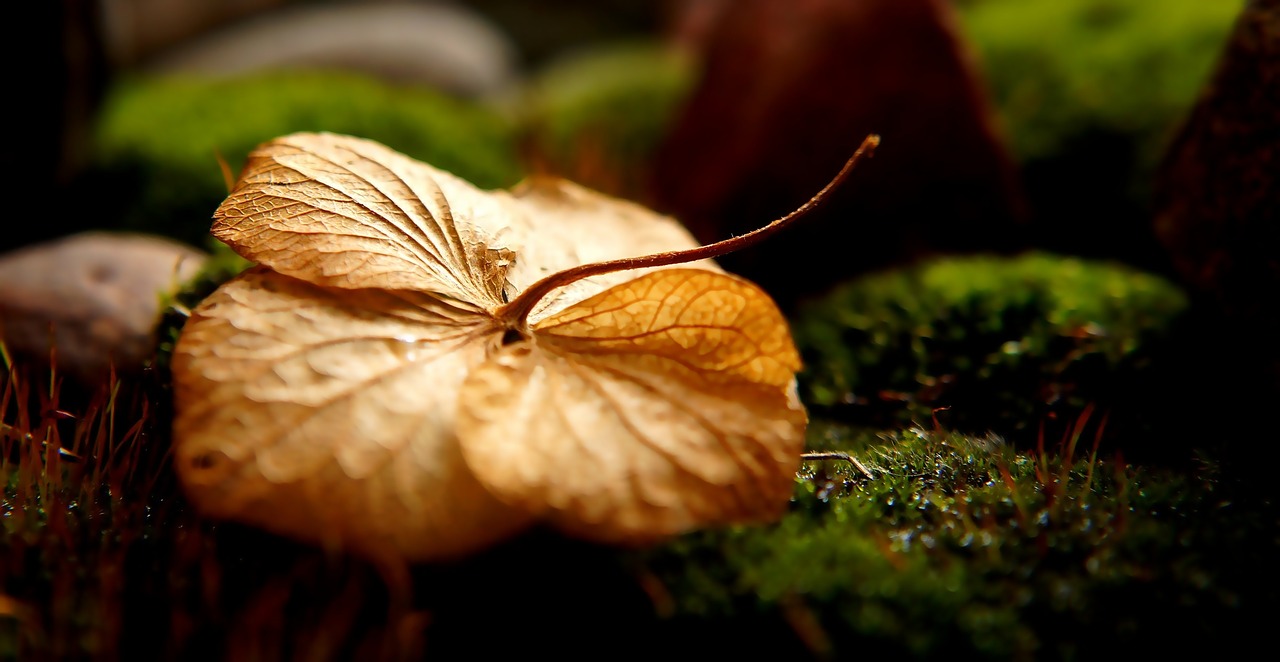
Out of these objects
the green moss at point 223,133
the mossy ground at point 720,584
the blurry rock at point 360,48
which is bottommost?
the mossy ground at point 720,584

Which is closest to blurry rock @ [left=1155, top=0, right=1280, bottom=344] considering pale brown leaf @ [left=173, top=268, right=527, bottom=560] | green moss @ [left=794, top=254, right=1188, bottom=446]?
green moss @ [left=794, top=254, right=1188, bottom=446]

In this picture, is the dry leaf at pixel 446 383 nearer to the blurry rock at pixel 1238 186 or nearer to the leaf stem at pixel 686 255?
the leaf stem at pixel 686 255

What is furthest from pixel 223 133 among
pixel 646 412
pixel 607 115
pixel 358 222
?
pixel 646 412

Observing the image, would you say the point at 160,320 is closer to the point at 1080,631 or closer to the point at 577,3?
the point at 1080,631

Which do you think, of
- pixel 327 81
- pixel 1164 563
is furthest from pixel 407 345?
pixel 327 81

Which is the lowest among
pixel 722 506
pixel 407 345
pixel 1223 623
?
pixel 1223 623

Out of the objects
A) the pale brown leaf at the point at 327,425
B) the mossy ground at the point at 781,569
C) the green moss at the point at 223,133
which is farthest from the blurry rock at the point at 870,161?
the pale brown leaf at the point at 327,425

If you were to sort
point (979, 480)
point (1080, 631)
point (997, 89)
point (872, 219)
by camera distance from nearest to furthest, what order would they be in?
point (1080, 631) < point (979, 480) < point (872, 219) < point (997, 89)

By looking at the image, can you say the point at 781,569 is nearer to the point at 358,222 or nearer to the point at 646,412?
the point at 646,412
